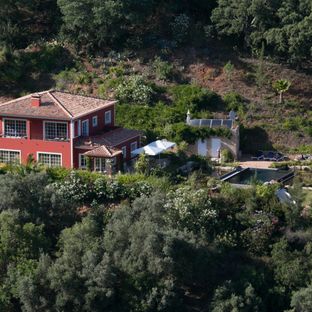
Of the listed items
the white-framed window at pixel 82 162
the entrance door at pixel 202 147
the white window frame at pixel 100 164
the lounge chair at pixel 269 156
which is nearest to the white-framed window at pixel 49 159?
the white-framed window at pixel 82 162

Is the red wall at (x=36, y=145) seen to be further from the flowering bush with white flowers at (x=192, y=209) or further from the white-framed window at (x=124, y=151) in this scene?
the flowering bush with white flowers at (x=192, y=209)

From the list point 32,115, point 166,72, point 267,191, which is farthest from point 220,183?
point 166,72

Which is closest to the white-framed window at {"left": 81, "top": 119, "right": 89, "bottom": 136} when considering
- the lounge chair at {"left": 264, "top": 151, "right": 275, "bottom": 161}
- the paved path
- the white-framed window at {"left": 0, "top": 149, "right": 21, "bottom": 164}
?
the white-framed window at {"left": 0, "top": 149, "right": 21, "bottom": 164}

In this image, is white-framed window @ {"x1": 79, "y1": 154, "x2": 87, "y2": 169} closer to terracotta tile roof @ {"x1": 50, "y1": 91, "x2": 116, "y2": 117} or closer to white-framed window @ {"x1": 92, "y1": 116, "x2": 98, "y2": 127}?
terracotta tile roof @ {"x1": 50, "y1": 91, "x2": 116, "y2": 117}

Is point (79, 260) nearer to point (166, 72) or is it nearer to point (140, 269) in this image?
point (140, 269)

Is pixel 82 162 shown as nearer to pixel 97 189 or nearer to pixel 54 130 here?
pixel 54 130

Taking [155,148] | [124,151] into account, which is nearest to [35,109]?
[124,151]
